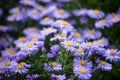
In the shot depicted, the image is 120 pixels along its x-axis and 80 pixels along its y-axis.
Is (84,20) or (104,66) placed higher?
(84,20)

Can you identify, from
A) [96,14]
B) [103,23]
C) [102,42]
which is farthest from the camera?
[96,14]

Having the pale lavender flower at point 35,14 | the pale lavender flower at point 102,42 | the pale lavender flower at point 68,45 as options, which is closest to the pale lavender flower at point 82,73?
the pale lavender flower at point 68,45

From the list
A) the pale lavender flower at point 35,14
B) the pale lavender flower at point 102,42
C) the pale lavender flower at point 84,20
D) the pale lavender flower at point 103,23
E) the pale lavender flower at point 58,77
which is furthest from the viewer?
the pale lavender flower at point 35,14

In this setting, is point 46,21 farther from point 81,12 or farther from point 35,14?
point 81,12

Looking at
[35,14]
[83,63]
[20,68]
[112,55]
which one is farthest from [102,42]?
[35,14]

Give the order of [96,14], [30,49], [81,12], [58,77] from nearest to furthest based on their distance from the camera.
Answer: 1. [58,77]
2. [30,49]
3. [96,14]
4. [81,12]

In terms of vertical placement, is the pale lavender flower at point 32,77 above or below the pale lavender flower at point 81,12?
below

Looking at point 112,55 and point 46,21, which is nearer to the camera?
point 112,55

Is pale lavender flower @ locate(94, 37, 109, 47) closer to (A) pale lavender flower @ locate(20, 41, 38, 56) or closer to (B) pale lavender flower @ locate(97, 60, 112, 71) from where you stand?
(B) pale lavender flower @ locate(97, 60, 112, 71)

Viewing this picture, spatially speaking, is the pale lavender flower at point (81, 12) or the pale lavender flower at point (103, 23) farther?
the pale lavender flower at point (81, 12)

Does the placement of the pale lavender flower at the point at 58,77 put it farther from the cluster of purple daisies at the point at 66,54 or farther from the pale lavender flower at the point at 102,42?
the pale lavender flower at the point at 102,42

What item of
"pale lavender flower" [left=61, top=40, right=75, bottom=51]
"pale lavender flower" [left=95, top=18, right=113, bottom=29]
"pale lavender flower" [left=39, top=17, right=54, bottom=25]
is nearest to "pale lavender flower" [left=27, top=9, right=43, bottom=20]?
"pale lavender flower" [left=39, top=17, right=54, bottom=25]

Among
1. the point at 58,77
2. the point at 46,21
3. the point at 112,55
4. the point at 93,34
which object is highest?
the point at 46,21

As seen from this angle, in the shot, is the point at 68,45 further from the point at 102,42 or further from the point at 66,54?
the point at 102,42
